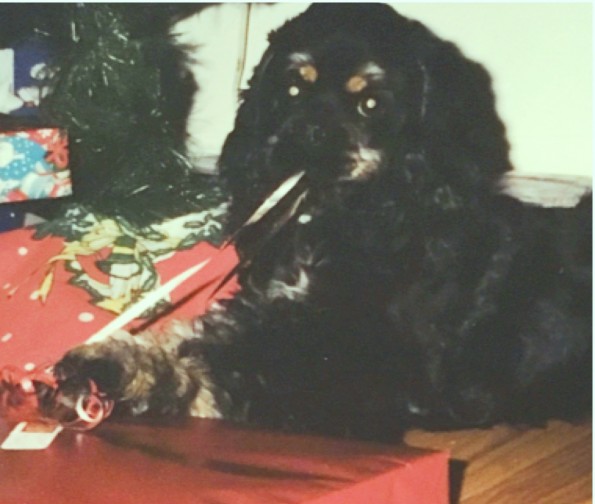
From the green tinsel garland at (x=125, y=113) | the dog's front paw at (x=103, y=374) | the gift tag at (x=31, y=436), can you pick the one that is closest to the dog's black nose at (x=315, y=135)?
the green tinsel garland at (x=125, y=113)

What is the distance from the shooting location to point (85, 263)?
1306 millimetres

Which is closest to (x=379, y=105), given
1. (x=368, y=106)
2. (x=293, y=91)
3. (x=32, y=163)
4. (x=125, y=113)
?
(x=368, y=106)

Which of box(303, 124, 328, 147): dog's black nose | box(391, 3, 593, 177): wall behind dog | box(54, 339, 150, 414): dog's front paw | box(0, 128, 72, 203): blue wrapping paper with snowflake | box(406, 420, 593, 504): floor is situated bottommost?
box(406, 420, 593, 504): floor

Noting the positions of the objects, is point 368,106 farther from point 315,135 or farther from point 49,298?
point 49,298

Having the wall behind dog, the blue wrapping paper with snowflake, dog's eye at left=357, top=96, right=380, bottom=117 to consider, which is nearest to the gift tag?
the blue wrapping paper with snowflake

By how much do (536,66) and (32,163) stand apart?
0.68 metres

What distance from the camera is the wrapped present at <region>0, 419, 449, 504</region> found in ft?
2.93

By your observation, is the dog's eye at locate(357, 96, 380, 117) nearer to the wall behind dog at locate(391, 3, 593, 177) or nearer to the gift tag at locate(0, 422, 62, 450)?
the wall behind dog at locate(391, 3, 593, 177)

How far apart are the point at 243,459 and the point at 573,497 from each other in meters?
0.44

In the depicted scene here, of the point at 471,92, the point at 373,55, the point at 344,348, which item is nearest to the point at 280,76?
the point at 373,55

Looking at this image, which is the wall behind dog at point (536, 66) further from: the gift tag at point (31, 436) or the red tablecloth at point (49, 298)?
the gift tag at point (31, 436)

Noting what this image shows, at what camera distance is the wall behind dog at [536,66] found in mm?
1157

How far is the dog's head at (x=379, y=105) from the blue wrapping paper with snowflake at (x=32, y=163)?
12.6 inches

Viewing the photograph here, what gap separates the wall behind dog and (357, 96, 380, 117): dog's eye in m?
0.13
